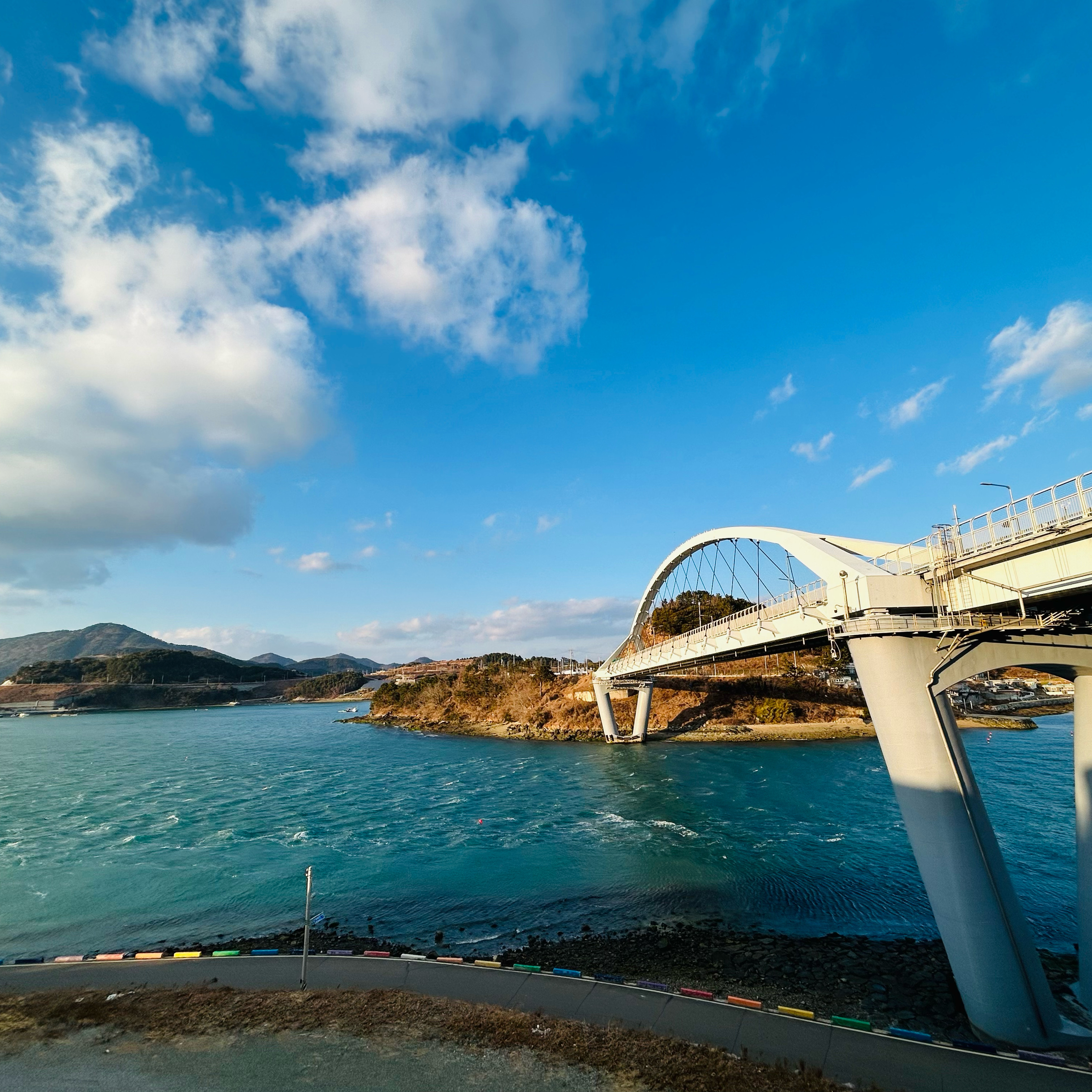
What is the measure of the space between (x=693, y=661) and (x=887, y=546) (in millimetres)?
27723

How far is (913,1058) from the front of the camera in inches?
435

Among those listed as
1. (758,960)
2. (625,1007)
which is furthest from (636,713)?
(625,1007)

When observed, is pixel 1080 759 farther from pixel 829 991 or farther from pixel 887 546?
pixel 829 991

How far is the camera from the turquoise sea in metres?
22.1

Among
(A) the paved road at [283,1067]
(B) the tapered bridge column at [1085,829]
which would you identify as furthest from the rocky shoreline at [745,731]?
(A) the paved road at [283,1067]

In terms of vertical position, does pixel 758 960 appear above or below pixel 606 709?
below

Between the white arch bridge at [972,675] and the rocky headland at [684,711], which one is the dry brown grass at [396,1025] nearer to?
the white arch bridge at [972,675]

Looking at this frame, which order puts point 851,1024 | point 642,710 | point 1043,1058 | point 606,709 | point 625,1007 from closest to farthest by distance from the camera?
1. point 1043,1058
2. point 851,1024
3. point 625,1007
4. point 642,710
5. point 606,709

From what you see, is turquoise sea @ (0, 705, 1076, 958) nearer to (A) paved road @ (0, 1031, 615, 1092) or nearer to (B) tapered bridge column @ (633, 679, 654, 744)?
(B) tapered bridge column @ (633, 679, 654, 744)

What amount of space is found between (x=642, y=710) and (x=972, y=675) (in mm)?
56840

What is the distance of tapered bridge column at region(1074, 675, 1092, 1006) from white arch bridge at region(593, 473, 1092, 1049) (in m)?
0.04

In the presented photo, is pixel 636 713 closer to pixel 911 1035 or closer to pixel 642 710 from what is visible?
pixel 642 710

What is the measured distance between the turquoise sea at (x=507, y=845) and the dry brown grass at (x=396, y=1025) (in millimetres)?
7164

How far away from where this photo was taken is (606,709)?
69938 millimetres
